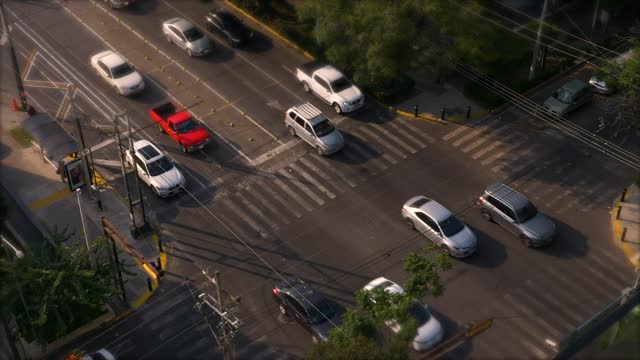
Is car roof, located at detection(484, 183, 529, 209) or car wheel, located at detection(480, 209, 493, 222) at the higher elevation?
car roof, located at detection(484, 183, 529, 209)

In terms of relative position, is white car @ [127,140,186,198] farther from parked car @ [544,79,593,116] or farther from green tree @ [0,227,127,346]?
parked car @ [544,79,593,116]

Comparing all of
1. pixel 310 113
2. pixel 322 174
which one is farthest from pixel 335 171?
pixel 310 113

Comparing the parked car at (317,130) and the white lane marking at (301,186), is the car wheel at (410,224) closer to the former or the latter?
the white lane marking at (301,186)

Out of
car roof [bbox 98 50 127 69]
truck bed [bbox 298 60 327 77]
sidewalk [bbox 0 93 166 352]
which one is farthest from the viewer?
car roof [bbox 98 50 127 69]

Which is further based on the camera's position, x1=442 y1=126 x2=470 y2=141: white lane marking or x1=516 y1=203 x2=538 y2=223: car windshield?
x1=442 y1=126 x2=470 y2=141: white lane marking

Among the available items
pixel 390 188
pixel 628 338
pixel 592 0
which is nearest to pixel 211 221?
pixel 390 188

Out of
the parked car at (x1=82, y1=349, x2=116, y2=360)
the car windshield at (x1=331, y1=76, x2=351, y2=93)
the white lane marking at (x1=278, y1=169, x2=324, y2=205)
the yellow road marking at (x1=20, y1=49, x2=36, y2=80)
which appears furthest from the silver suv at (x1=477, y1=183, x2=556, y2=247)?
the yellow road marking at (x1=20, y1=49, x2=36, y2=80)

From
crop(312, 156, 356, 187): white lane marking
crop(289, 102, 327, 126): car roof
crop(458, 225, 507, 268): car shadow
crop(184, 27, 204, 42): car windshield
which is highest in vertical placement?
crop(184, 27, 204, 42): car windshield

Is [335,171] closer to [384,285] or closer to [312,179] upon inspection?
[312,179]
